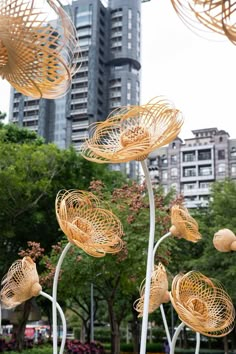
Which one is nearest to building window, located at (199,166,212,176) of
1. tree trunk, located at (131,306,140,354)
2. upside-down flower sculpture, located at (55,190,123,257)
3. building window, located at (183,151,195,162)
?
building window, located at (183,151,195,162)

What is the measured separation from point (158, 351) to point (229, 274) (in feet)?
51.1

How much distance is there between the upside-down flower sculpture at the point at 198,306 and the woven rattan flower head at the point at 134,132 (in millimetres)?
1568

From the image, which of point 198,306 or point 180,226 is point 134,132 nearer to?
point 180,226

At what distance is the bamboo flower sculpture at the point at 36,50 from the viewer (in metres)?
2.96

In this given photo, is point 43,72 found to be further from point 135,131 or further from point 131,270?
point 131,270

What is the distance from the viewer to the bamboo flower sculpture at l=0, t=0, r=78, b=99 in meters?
2.96

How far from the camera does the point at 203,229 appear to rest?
2453cm

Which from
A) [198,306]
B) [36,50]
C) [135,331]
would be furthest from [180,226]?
[135,331]

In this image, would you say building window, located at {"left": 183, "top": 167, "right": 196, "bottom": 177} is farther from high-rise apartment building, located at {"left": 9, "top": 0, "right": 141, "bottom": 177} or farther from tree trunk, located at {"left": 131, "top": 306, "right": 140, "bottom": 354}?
tree trunk, located at {"left": 131, "top": 306, "right": 140, "bottom": 354}

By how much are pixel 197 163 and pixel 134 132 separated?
275 ft

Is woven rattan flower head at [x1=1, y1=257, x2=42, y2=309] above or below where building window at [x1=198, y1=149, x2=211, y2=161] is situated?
below

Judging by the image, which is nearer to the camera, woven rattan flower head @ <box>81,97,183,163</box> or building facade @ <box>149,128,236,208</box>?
woven rattan flower head @ <box>81,97,183,163</box>

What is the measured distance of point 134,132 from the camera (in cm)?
532

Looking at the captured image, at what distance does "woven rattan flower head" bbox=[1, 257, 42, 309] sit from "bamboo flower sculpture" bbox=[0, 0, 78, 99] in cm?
433
